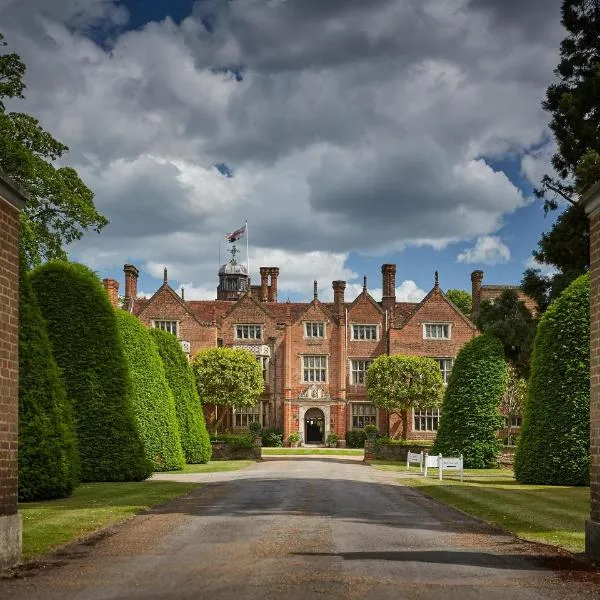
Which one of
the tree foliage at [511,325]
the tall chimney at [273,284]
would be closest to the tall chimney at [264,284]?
the tall chimney at [273,284]

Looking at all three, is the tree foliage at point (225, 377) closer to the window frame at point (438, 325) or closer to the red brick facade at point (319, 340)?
the red brick facade at point (319, 340)

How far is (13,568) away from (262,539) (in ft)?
10.4

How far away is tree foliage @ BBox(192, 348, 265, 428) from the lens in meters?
53.2

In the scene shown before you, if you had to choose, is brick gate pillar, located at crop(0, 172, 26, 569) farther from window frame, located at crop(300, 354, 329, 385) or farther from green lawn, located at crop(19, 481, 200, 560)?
window frame, located at crop(300, 354, 329, 385)

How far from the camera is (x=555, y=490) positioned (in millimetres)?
21016

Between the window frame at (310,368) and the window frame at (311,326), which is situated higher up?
the window frame at (311,326)

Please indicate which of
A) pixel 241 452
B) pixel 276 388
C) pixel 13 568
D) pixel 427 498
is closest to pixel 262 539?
pixel 13 568

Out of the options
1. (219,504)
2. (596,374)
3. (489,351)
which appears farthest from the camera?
(489,351)

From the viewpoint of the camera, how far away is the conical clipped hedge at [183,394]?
3403cm

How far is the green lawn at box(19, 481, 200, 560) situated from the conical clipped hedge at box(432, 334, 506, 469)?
40.3ft

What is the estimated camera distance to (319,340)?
59.9 m

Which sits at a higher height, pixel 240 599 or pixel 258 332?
pixel 258 332

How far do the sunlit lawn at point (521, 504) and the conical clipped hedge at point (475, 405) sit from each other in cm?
415

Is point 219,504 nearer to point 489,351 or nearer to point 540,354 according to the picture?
point 540,354
